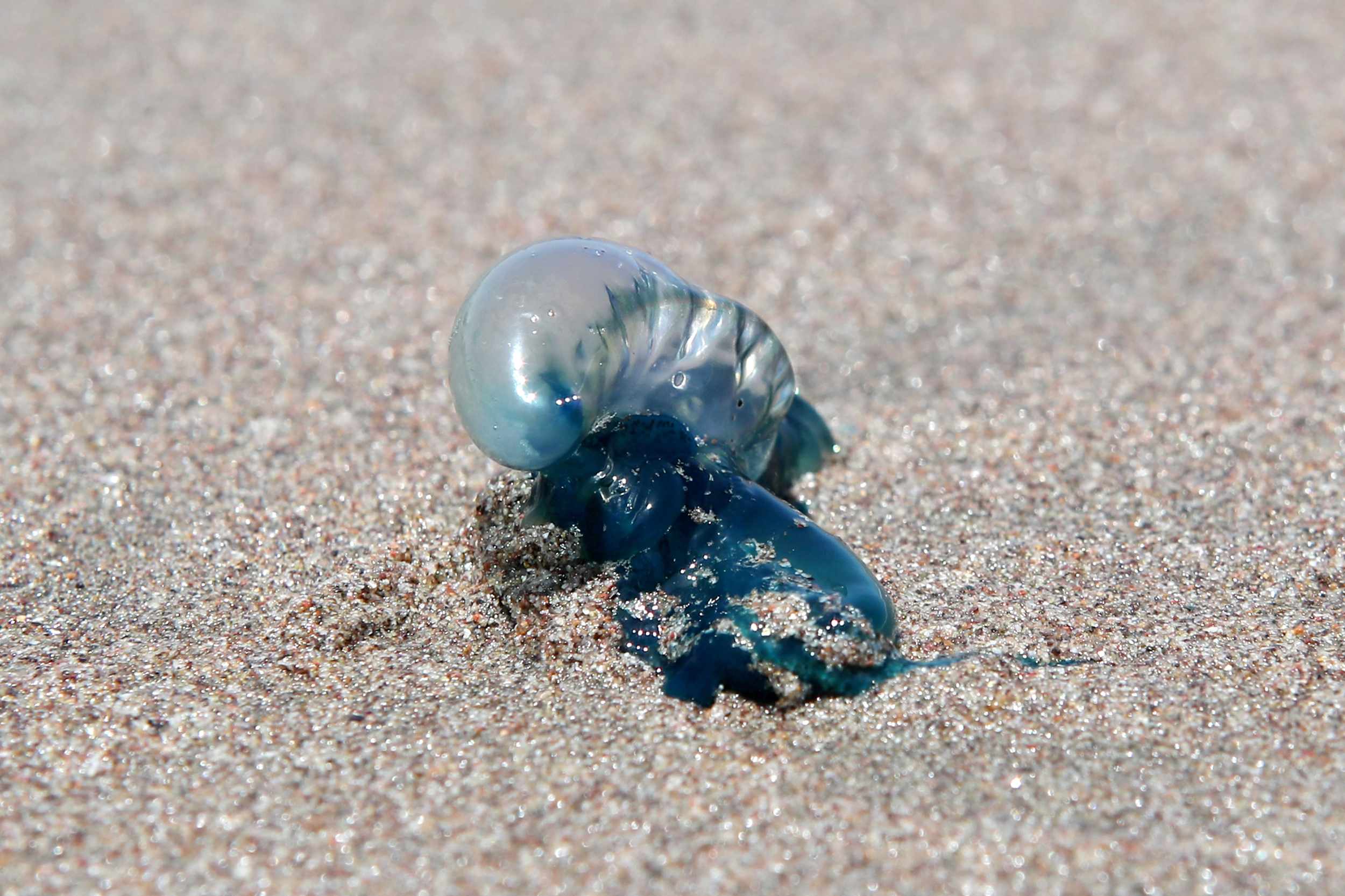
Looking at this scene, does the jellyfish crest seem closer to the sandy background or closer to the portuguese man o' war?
the portuguese man o' war

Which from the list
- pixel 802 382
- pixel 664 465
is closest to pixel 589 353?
pixel 664 465

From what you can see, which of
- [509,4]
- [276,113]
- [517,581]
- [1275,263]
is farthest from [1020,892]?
[509,4]

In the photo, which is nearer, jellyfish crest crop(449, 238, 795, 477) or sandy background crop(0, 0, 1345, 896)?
sandy background crop(0, 0, 1345, 896)

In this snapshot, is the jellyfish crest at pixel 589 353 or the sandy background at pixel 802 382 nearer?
the sandy background at pixel 802 382

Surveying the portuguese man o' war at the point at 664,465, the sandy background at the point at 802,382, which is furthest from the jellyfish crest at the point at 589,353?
the sandy background at the point at 802,382

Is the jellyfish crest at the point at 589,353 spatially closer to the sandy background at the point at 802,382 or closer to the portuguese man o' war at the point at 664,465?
the portuguese man o' war at the point at 664,465

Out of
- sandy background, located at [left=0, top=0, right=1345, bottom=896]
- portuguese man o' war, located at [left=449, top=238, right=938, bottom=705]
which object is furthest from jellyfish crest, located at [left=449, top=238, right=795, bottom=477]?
sandy background, located at [left=0, top=0, right=1345, bottom=896]

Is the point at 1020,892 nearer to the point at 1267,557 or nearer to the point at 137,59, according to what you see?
the point at 1267,557
